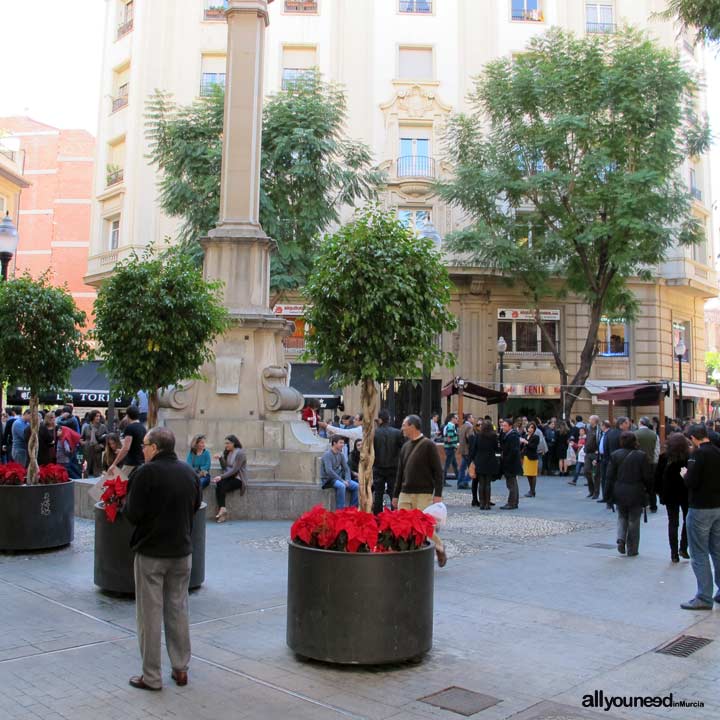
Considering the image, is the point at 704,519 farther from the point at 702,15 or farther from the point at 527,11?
the point at 527,11

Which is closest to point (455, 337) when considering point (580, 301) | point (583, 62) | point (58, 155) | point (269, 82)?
point (580, 301)

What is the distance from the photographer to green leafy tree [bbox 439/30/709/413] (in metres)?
25.5

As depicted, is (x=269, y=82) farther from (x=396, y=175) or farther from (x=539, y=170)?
(x=539, y=170)

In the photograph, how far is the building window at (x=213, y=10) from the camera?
3425 centimetres

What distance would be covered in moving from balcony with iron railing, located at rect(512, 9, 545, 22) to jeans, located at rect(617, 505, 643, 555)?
29.7 m

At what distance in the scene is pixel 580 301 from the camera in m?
32.9

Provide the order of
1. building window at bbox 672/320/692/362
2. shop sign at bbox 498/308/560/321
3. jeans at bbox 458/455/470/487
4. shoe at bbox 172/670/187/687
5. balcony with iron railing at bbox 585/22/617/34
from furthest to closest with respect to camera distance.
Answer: building window at bbox 672/320/692/362, balcony with iron railing at bbox 585/22/617/34, shop sign at bbox 498/308/560/321, jeans at bbox 458/455/470/487, shoe at bbox 172/670/187/687

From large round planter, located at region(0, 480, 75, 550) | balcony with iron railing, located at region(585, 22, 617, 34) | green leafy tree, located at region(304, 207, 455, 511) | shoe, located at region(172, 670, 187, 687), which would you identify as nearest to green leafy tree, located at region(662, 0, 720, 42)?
green leafy tree, located at region(304, 207, 455, 511)

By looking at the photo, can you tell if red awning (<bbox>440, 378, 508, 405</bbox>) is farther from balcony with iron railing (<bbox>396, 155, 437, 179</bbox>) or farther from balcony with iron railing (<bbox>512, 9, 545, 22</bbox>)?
balcony with iron railing (<bbox>512, 9, 545, 22</bbox>)

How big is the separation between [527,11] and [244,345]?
27885 millimetres

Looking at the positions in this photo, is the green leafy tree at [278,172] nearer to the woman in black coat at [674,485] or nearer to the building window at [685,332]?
the woman in black coat at [674,485]

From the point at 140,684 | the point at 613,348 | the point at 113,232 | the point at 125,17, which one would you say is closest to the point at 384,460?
the point at 140,684

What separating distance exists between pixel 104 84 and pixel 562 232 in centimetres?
2254

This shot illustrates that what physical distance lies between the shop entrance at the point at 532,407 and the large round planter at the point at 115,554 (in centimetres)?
2637
